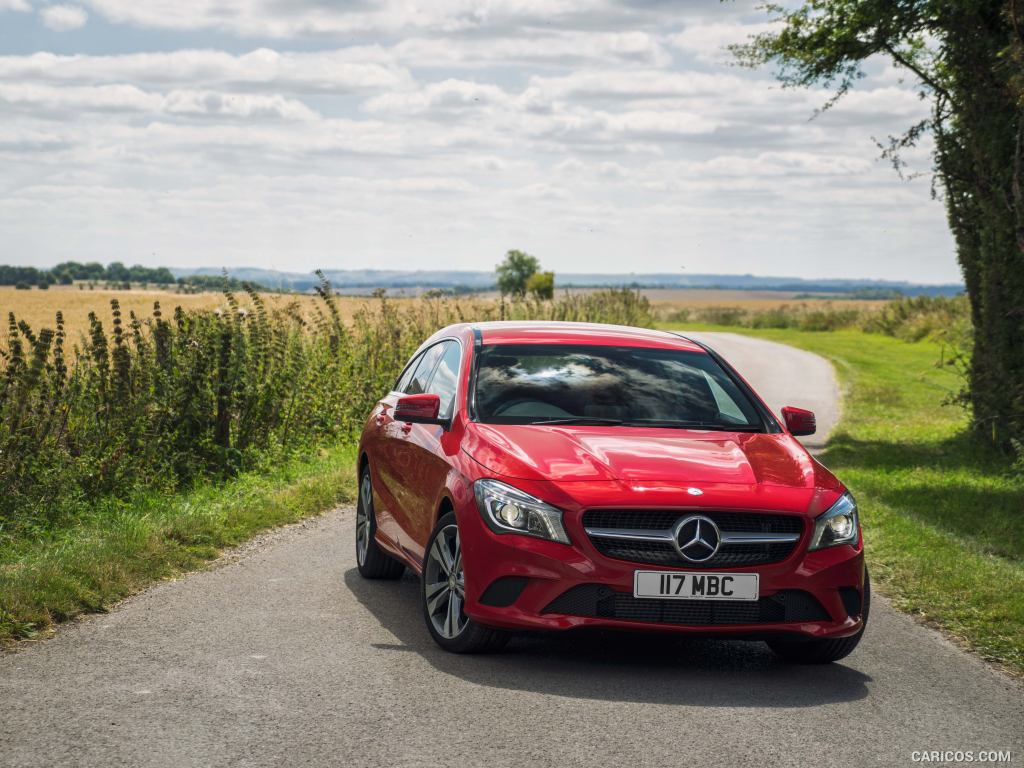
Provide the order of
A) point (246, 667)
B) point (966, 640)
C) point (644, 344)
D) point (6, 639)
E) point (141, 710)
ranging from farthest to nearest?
point (644, 344)
point (966, 640)
point (6, 639)
point (246, 667)
point (141, 710)

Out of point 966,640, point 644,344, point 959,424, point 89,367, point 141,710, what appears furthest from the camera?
point 959,424

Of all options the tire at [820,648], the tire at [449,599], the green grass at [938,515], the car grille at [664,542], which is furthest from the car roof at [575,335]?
the green grass at [938,515]

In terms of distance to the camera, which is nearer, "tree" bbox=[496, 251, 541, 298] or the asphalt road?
the asphalt road

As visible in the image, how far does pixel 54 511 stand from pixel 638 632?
616 cm

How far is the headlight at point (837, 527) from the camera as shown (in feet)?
21.3

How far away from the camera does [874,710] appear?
5.95 meters

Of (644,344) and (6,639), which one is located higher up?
(644,344)

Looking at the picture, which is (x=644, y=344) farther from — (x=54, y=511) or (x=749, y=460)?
(x=54, y=511)

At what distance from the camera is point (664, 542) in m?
6.27

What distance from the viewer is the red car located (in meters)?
6.28

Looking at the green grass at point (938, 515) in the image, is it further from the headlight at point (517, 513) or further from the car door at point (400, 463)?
the car door at point (400, 463)

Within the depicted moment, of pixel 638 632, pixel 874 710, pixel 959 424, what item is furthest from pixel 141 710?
pixel 959 424

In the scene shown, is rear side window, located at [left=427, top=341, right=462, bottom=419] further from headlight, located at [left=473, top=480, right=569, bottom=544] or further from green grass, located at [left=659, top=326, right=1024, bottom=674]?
green grass, located at [left=659, top=326, right=1024, bottom=674]

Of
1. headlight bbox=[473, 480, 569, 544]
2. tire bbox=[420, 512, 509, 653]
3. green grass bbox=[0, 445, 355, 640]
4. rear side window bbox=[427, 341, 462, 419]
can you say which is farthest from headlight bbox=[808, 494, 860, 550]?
green grass bbox=[0, 445, 355, 640]
